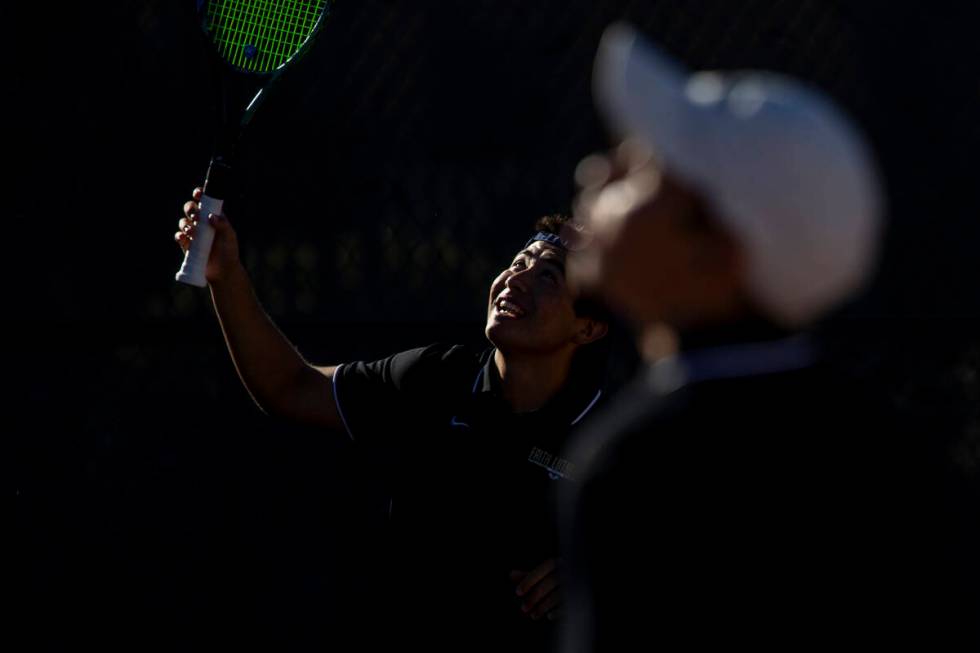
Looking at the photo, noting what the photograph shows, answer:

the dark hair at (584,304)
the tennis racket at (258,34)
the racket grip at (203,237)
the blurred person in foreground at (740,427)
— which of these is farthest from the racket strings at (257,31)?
the blurred person in foreground at (740,427)

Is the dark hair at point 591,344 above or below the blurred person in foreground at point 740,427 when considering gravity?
above

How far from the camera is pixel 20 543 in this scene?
401cm

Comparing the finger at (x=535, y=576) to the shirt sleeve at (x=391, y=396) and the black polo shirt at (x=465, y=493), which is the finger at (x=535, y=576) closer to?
the black polo shirt at (x=465, y=493)

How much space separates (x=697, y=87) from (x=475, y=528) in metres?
1.59

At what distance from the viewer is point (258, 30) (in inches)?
137

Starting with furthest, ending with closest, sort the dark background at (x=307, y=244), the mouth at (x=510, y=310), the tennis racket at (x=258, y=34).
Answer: the dark background at (x=307, y=244) → the tennis racket at (x=258, y=34) → the mouth at (x=510, y=310)

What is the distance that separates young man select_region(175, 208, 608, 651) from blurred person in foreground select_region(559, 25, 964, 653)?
1.42 meters

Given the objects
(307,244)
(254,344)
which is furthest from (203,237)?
(307,244)

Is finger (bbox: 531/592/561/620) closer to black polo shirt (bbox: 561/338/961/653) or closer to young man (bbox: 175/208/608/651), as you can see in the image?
young man (bbox: 175/208/608/651)

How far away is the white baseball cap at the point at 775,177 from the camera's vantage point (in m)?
1.40

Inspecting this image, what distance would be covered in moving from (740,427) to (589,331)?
1.76 m

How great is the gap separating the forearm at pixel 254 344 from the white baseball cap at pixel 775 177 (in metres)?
1.73

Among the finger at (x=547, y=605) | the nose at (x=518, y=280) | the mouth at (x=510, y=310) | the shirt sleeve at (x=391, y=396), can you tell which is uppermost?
the nose at (x=518, y=280)

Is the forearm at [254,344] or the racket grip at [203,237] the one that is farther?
the forearm at [254,344]
